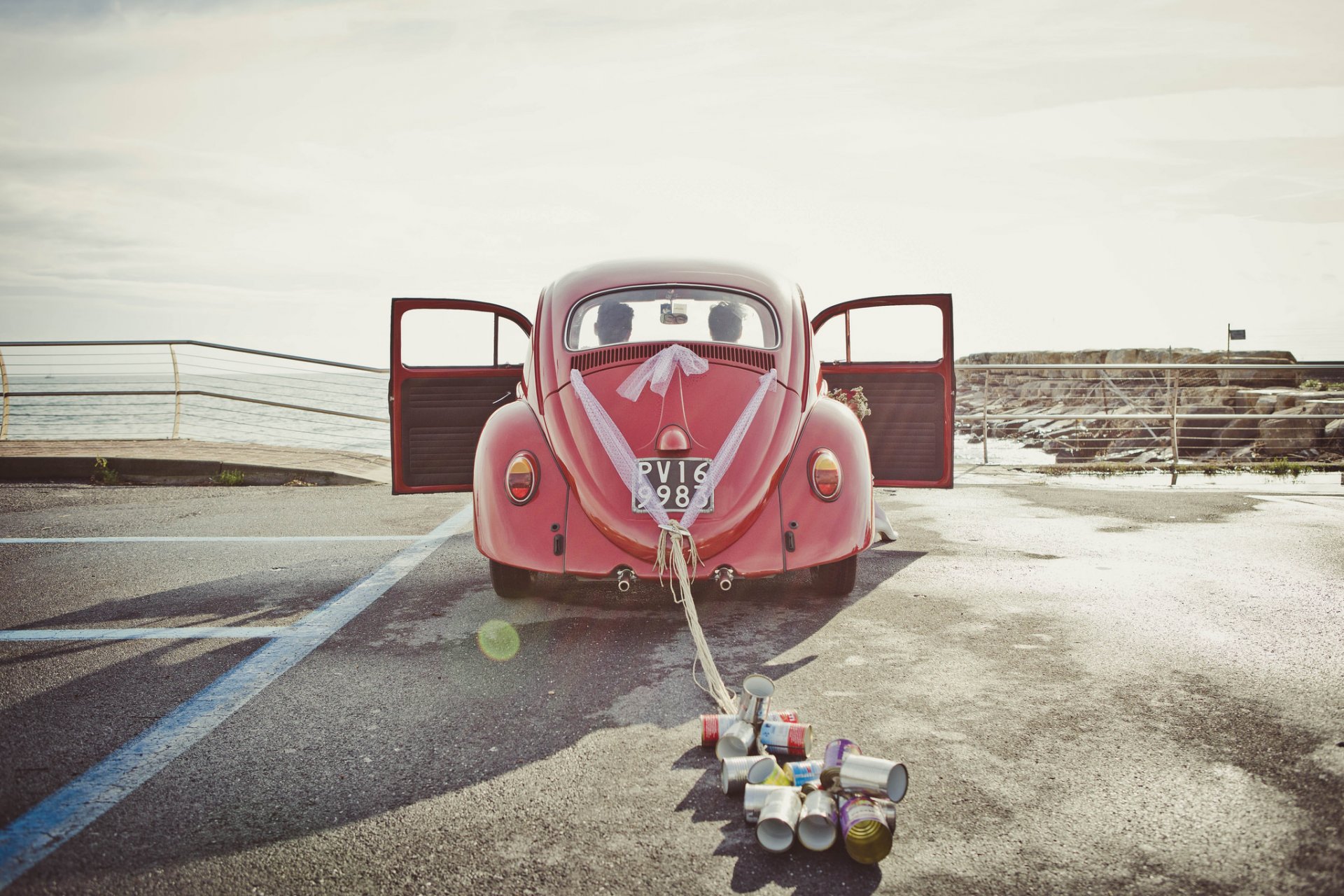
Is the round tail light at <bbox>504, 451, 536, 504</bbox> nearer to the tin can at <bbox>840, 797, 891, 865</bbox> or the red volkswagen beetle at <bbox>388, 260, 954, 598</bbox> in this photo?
the red volkswagen beetle at <bbox>388, 260, 954, 598</bbox>

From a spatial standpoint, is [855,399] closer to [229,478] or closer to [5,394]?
[229,478]

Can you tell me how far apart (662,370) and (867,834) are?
261 cm

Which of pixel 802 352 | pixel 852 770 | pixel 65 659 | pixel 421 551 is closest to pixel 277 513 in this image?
pixel 421 551

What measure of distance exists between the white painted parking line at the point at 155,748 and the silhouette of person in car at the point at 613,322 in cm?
200

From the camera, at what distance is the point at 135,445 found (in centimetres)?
1134

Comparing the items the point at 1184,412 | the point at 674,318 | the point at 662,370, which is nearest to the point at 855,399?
the point at 674,318

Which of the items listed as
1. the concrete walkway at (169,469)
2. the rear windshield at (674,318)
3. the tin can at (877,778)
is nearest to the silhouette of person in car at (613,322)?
the rear windshield at (674,318)

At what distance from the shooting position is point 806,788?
2.52 metres

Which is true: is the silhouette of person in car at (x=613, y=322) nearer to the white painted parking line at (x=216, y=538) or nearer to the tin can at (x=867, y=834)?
the white painted parking line at (x=216, y=538)

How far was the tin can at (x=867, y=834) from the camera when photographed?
2.18 m

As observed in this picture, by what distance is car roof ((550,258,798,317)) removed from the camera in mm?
4945

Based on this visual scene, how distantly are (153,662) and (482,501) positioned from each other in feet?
5.24

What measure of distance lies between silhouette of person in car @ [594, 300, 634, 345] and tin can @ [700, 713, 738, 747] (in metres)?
2.55

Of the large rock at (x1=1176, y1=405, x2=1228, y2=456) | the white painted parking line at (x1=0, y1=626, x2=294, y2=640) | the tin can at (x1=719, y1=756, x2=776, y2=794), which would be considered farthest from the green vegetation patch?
the large rock at (x1=1176, y1=405, x2=1228, y2=456)
